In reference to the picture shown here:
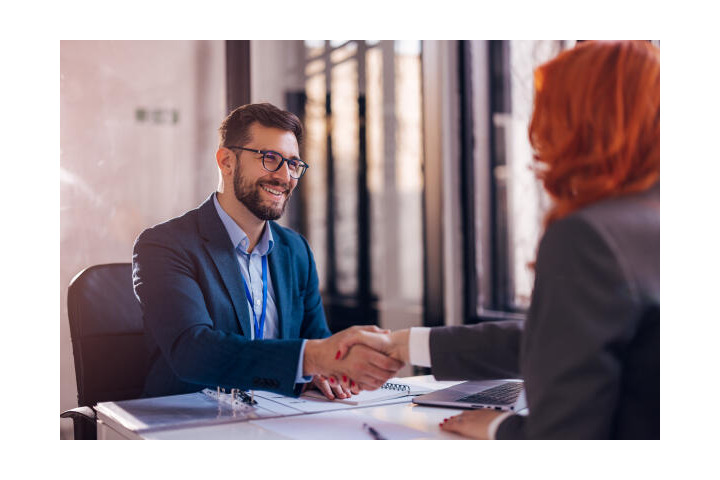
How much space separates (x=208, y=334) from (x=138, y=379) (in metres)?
0.48

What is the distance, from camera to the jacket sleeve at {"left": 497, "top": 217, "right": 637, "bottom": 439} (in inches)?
37.8

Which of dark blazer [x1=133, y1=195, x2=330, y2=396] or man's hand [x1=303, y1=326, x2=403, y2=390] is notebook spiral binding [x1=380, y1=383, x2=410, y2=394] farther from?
dark blazer [x1=133, y1=195, x2=330, y2=396]

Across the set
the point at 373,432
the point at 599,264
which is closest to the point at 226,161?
the point at 373,432

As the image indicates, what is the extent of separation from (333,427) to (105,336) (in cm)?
87

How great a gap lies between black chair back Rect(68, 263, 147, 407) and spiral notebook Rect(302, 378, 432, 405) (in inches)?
23.5

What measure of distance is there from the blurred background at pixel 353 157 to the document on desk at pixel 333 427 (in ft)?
2.12

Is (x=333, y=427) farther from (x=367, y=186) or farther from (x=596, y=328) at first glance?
(x=367, y=186)

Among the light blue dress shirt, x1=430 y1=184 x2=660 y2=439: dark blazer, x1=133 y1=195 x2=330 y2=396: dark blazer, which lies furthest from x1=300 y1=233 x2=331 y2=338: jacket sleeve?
x1=430 y1=184 x2=660 y2=439: dark blazer

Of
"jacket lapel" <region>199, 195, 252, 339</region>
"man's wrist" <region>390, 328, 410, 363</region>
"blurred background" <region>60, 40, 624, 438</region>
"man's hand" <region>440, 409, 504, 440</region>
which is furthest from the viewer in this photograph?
"blurred background" <region>60, 40, 624, 438</region>

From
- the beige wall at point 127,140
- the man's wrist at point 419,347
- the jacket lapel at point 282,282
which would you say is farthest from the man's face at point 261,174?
the man's wrist at point 419,347
